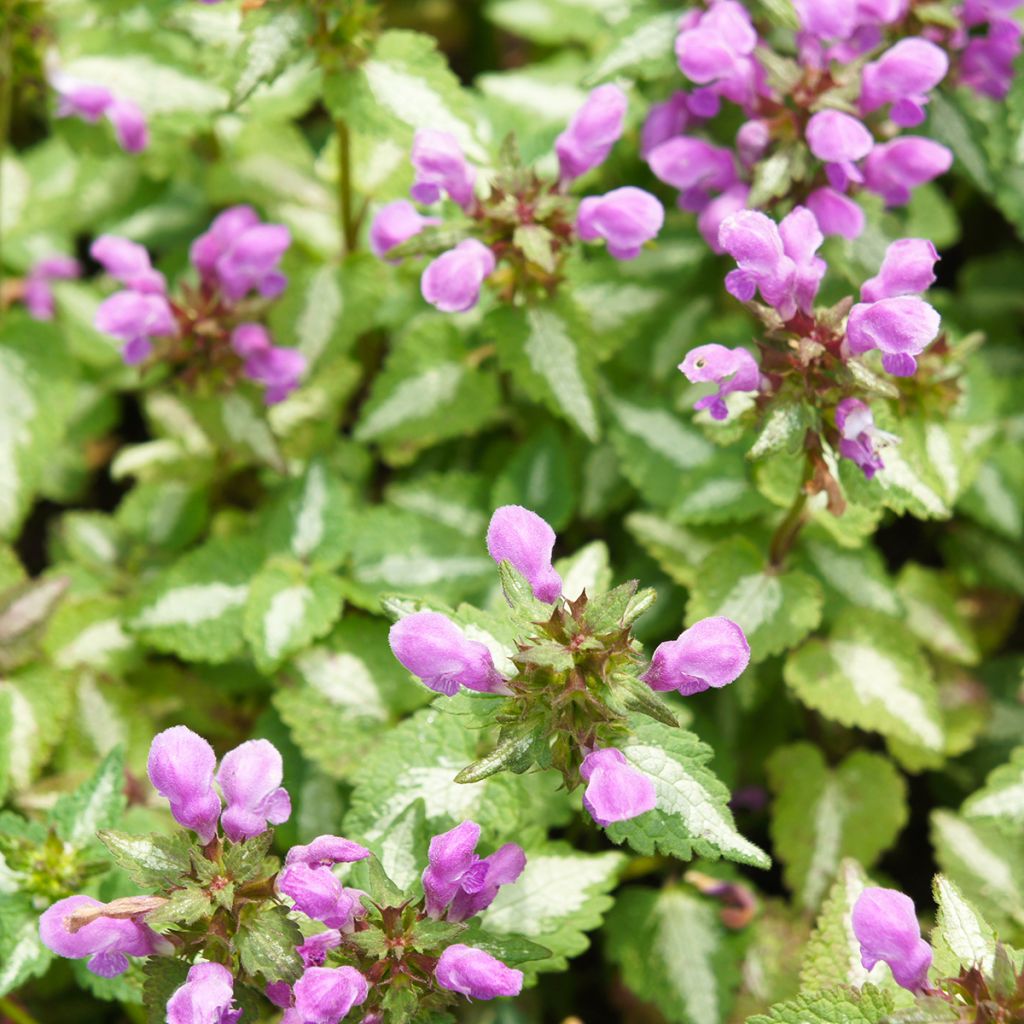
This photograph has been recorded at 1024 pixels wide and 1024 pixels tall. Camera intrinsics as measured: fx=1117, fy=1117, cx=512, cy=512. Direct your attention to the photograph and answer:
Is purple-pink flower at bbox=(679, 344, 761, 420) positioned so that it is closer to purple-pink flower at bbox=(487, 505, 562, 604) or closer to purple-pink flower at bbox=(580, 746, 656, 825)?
purple-pink flower at bbox=(487, 505, 562, 604)

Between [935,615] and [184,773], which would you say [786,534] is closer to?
[935,615]

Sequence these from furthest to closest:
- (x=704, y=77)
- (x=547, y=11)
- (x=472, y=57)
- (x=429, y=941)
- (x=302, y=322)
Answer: (x=472, y=57) < (x=547, y=11) < (x=302, y=322) < (x=704, y=77) < (x=429, y=941)

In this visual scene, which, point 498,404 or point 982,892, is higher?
point 498,404

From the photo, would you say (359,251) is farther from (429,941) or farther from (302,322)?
(429,941)

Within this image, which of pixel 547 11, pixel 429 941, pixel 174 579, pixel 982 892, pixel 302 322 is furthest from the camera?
pixel 547 11

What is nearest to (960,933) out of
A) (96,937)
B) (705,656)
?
(705,656)

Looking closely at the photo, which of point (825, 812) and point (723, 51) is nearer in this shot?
point (723, 51)

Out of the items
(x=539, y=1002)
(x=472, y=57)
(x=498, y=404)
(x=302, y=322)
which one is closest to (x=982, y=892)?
(x=539, y=1002)
